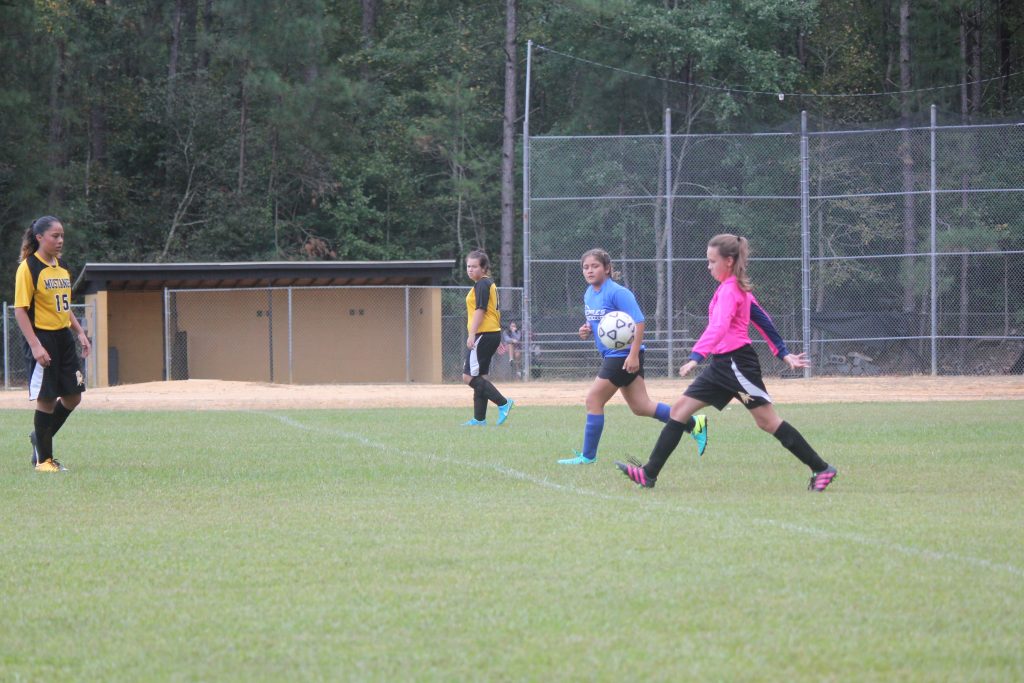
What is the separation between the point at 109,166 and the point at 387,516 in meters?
34.7

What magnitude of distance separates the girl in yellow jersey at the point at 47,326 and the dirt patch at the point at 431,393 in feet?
30.9

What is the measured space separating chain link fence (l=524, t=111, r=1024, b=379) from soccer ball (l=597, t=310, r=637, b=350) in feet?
54.0

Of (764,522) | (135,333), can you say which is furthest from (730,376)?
(135,333)

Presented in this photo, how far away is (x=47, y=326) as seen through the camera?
9.98m

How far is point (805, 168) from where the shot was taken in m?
27.2

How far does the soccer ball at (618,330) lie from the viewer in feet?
32.6

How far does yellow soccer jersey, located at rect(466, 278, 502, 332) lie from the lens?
568 inches

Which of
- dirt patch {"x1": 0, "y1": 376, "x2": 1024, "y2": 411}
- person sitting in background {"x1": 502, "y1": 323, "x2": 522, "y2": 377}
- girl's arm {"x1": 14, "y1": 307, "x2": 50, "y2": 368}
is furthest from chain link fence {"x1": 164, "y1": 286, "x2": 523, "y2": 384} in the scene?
girl's arm {"x1": 14, "y1": 307, "x2": 50, "y2": 368}

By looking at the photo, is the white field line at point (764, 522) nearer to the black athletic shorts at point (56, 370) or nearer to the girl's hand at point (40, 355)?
the black athletic shorts at point (56, 370)

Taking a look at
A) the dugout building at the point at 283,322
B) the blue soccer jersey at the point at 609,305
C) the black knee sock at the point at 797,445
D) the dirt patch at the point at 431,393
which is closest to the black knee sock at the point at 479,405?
the blue soccer jersey at the point at 609,305

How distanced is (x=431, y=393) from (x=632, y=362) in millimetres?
13800

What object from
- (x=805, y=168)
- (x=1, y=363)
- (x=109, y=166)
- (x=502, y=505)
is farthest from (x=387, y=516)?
(x=109, y=166)

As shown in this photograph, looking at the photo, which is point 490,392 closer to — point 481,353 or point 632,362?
point 481,353

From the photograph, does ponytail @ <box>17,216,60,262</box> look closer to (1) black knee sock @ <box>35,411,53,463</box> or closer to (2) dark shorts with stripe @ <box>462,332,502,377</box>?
(1) black knee sock @ <box>35,411,53,463</box>
